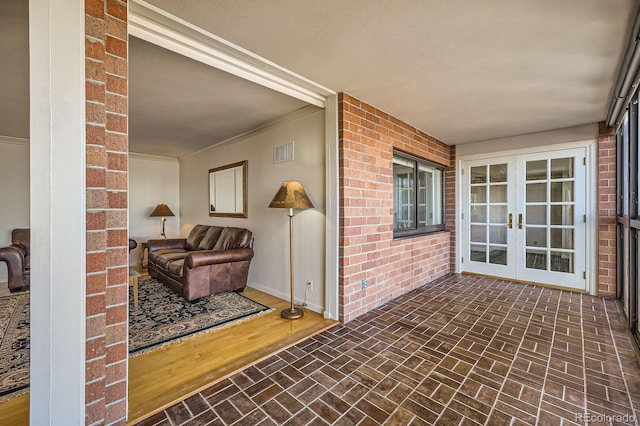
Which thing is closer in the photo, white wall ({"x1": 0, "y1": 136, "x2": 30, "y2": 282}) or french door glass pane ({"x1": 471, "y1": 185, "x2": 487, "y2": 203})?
white wall ({"x1": 0, "y1": 136, "x2": 30, "y2": 282})

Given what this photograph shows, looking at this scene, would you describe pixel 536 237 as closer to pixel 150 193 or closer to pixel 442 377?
pixel 442 377

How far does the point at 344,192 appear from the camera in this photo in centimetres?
278

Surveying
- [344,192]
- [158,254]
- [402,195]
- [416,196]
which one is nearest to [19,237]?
[158,254]

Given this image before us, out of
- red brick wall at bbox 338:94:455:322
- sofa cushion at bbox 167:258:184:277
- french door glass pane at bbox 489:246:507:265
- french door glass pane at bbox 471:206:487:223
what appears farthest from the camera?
french door glass pane at bbox 471:206:487:223

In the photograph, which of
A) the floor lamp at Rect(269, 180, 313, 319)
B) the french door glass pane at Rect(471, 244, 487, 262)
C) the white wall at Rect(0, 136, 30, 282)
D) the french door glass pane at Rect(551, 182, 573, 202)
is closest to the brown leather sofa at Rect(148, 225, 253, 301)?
the floor lamp at Rect(269, 180, 313, 319)

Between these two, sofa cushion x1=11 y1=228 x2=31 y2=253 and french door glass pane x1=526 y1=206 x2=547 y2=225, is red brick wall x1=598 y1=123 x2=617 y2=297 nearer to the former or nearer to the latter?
french door glass pane x1=526 y1=206 x2=547 y2=225

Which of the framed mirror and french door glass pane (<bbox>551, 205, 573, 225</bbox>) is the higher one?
the framed mirror

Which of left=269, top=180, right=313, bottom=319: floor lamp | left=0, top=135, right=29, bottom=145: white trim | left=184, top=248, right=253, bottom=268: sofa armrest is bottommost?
left=184, top=248, right=253, bottom=268: sofa armrest

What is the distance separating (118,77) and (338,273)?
229 cm

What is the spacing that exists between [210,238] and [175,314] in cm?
173

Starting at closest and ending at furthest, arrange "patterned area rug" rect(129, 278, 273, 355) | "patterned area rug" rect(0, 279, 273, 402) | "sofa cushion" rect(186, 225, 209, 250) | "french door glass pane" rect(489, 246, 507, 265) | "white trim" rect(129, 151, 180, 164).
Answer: "patterned area rug" rect(0, 279, 273, 402)
"patterned area rug" rect(129, 278, 273, 355)
"french door glass pane" rect(489, 246, 507, 265)
"sofa cushion" rect(186, 225, 209, 250)
"white trim" rect(129, 151, 180, 164)

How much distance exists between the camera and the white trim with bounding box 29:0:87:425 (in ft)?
3.78

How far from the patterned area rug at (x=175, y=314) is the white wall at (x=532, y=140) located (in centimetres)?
423

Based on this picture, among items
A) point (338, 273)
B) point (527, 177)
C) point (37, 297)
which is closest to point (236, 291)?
→ point (338, 273)
